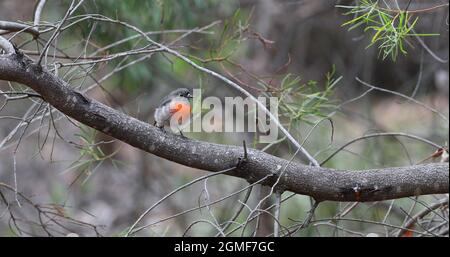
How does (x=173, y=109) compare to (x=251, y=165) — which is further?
(x=173, y=109)

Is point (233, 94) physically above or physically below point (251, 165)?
above

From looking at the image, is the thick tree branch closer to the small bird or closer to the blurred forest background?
the small bird

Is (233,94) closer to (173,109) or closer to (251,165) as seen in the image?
(173,109)

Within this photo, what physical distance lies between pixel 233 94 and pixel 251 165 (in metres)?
2.79

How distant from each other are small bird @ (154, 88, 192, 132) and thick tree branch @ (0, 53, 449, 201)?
1.18 ft

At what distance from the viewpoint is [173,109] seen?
2701 millimetres

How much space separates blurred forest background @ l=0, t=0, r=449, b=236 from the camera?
→ 13.0ft

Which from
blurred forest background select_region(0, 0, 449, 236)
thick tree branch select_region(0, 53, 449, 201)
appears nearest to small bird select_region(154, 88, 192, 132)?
thick tree branch select_region(0, 53, 449, 201)

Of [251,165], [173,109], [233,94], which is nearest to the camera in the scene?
[251,165]

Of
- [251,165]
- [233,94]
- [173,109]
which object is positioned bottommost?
[251,165]

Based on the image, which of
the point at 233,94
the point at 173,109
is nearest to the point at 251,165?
the point at 173,109
